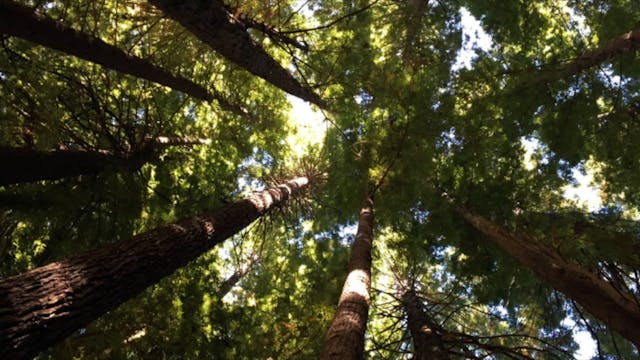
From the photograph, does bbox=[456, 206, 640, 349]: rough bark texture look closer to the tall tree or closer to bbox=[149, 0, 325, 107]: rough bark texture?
bbox=[149, 0, 325, 107]: rough bark texture

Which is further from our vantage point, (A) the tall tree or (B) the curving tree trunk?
(A) the tall tree

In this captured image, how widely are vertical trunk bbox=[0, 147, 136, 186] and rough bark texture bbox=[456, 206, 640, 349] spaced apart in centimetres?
644

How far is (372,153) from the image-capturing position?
773 cm

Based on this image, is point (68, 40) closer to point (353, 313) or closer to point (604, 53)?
point (353, 313)

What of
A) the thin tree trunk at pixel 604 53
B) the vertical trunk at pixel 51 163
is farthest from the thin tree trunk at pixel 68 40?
the thin tree trunk at pixel 604 53

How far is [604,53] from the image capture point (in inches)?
296

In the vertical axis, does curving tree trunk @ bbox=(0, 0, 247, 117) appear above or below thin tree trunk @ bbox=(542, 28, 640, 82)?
below

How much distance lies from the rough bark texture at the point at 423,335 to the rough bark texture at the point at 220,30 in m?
4.47

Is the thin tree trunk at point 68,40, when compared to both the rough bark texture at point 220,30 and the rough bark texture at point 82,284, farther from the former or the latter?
the rough bark texture at point 82,284

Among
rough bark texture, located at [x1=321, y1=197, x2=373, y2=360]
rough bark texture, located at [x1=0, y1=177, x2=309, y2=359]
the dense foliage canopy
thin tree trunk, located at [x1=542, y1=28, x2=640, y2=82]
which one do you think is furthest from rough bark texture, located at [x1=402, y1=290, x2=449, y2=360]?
thin tree trunk, located at [x1=542, y1=28, x2=640, y2=82]

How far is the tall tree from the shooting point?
195 inches

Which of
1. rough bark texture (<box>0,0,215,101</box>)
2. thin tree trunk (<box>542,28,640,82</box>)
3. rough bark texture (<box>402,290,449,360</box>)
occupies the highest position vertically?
thin tree trunk (<box>542,28,640,82</box>)

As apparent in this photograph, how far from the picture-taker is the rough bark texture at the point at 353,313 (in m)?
3.80

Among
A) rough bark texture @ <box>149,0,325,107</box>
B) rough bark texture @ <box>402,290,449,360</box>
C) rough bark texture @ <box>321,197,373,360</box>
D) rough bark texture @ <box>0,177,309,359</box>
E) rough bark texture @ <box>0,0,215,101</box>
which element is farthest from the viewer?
rough bark texture @ <box>402,290,449,360</box>
